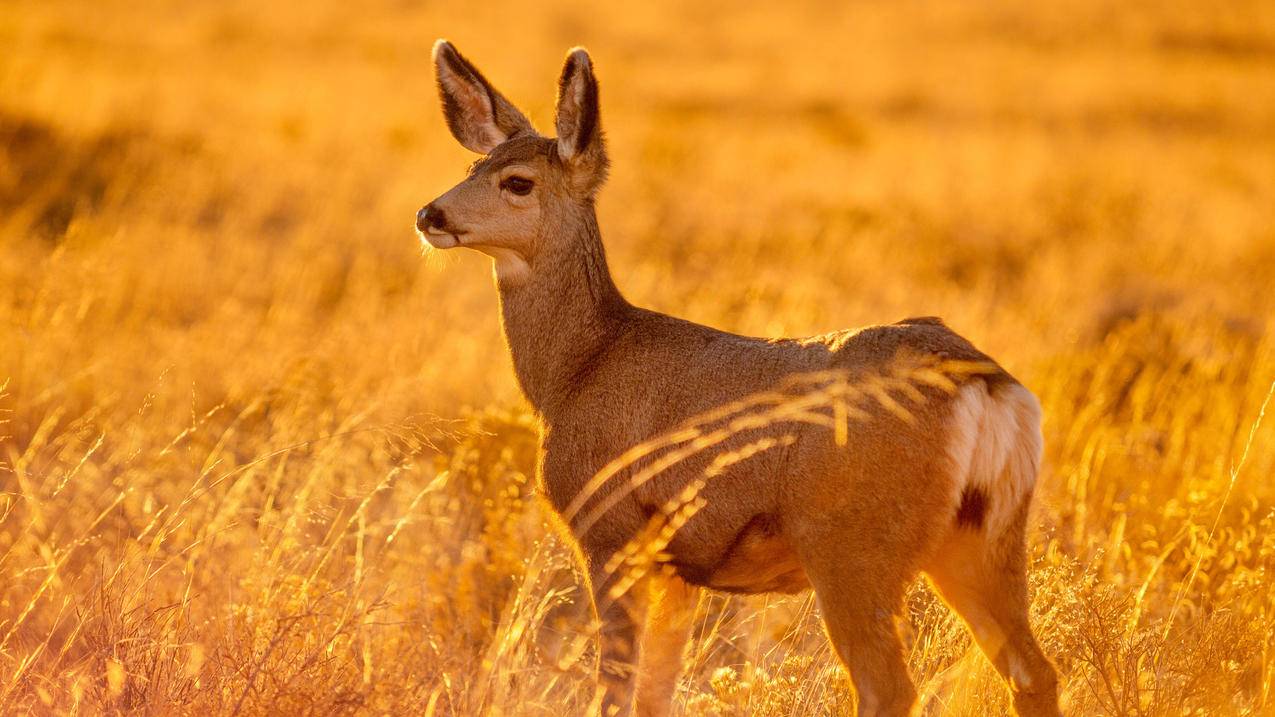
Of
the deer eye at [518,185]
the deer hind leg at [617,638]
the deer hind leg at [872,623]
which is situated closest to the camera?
the deer hind leg at [872,623]

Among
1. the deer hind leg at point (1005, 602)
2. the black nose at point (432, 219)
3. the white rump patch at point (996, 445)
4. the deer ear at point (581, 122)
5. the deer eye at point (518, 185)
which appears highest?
the deer ear at point (581, 122)

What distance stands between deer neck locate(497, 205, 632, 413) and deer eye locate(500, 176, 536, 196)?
22 cm

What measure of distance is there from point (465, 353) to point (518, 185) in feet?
14.7

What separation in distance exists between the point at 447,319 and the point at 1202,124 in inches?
998

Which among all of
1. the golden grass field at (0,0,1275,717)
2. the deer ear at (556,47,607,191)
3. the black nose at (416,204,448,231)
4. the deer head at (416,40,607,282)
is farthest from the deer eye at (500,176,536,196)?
the golden grass field at (0,0,1275,717)

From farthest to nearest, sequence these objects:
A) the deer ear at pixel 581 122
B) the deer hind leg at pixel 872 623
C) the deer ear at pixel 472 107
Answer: the deer ear at pixel 472 107 < the deer ear at pixel 581 122 < the deer hind leg at pixel 872 623

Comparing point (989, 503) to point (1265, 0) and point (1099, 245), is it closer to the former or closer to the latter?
point (1099, 245)

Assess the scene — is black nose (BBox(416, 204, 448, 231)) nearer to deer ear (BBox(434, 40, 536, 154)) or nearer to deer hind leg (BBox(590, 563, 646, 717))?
deer ear (BBox(434, 40, 536, 154))

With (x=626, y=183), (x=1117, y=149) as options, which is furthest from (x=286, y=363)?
(x=1117, y=149)

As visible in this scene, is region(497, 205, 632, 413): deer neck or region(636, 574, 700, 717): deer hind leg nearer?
region(636, 574, 700, 717): deer hind leg

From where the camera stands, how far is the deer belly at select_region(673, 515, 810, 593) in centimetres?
500

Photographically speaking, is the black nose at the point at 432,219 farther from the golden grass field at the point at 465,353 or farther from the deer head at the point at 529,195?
the golden grass field at the point at 465,353

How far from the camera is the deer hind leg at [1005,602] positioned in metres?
4.96

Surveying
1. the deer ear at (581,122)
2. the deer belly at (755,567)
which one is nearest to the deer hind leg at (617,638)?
the deer belly at (755,567)
